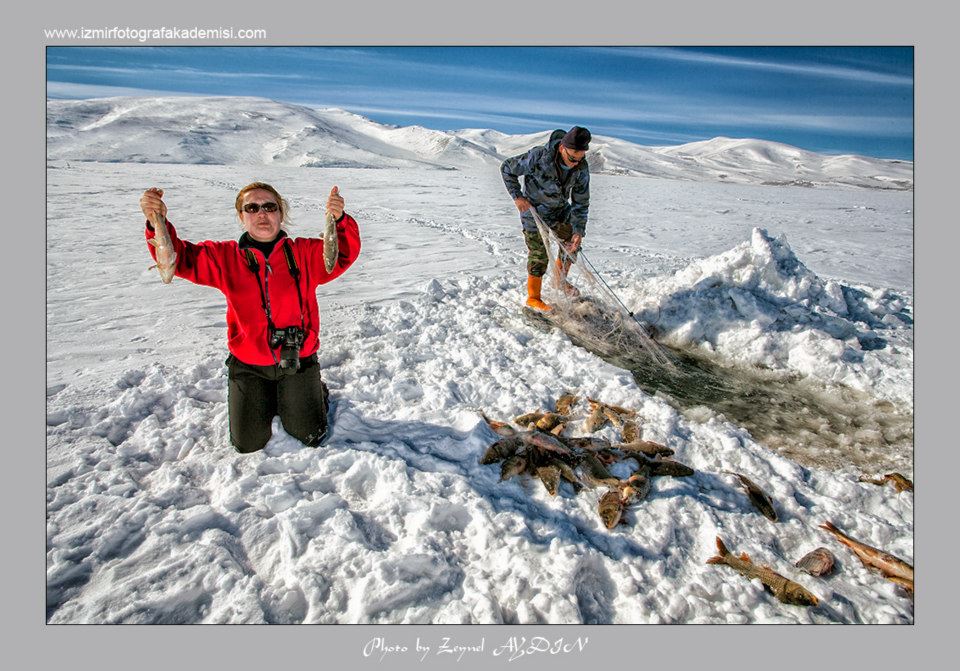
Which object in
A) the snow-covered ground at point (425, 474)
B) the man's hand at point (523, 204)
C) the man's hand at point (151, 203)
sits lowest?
the snow-covered ground at point (425, 474)

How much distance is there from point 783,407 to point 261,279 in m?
4.25

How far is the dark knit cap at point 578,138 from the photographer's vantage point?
4.92 metres

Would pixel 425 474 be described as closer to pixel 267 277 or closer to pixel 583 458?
pixel 583 458

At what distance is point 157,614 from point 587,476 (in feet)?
7.63

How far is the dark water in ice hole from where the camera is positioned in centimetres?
357

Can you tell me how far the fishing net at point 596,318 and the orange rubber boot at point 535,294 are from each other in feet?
0.48

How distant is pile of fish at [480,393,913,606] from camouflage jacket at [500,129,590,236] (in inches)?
109

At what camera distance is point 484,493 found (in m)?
2.86

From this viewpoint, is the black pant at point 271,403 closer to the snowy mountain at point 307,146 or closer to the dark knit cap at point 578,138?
the dark knit cap at point 578,138

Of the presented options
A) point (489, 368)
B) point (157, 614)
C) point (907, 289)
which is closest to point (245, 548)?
point (157, 614)

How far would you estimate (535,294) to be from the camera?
19.2 ft

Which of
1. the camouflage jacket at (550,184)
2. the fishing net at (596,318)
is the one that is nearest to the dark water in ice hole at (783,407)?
the fishing net at (596,318)

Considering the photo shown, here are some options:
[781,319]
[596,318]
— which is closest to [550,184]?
[596,318]

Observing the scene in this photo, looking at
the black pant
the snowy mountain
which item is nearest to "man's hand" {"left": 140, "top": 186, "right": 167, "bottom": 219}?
the black pant
